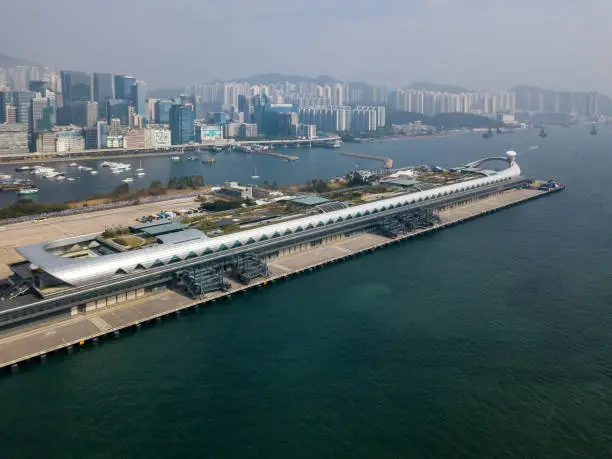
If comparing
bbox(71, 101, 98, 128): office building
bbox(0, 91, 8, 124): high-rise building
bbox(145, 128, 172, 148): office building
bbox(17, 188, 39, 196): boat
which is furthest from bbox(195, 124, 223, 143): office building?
bbox(17, 188, 39, 196): boat

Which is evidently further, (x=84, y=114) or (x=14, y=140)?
(x=84, y=114)

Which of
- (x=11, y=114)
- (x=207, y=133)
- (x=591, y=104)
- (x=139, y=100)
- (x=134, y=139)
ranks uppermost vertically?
(x=591, y=104)

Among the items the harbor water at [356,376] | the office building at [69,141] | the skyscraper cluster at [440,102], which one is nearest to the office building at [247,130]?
the office building at [69,141]

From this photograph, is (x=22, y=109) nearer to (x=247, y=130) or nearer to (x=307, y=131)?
(x=247, y=130)

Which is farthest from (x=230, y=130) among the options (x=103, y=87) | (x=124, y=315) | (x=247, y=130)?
(x=124, y=315)

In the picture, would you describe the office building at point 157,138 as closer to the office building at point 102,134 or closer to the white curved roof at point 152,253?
the office building at point 102,134

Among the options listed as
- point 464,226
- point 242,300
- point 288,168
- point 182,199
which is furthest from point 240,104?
point 242,300
